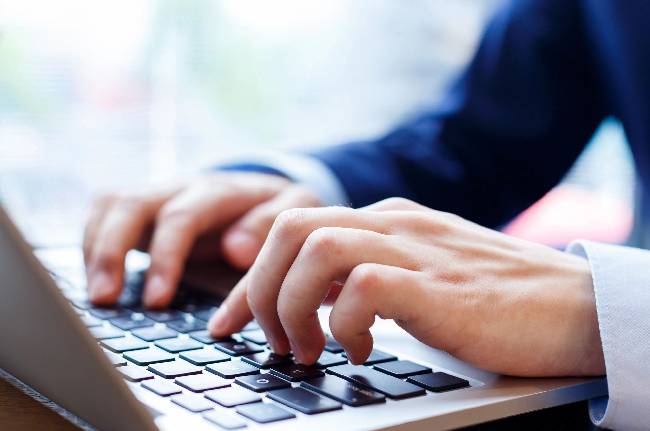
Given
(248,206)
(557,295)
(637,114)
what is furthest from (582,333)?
(637,114)

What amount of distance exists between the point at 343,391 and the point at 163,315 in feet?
0.75

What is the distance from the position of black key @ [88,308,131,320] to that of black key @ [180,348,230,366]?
0.44 ft

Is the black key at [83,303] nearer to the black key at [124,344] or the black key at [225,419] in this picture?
the black key at [124,344]

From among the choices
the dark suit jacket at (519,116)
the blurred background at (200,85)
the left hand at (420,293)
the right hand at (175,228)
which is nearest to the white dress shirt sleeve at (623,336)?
the left hand at (420,293)

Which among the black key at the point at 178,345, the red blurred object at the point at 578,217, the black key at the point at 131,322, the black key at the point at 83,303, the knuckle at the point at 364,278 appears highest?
the knuckle at the point at 364,278

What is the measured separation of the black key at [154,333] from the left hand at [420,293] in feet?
0.23

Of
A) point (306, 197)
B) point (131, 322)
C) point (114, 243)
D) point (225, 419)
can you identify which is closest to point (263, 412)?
point (225, 419)

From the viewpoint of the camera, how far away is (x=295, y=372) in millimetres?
456

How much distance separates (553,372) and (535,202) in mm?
670

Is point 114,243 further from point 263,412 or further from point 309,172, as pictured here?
point 263,412

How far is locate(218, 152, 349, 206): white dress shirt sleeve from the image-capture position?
2.83ft

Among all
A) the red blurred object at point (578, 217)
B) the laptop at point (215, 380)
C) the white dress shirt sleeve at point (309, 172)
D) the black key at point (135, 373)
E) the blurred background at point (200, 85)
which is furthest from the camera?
the blurred background at point (200, 85)

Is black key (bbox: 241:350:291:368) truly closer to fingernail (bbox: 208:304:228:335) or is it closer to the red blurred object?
fingernail (bbox: 208:304:228:335)

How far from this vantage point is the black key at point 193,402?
15.0 inches
